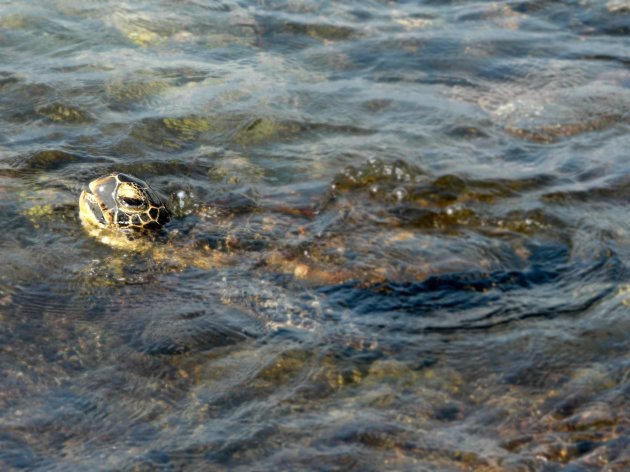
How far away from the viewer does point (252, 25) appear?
8.91m

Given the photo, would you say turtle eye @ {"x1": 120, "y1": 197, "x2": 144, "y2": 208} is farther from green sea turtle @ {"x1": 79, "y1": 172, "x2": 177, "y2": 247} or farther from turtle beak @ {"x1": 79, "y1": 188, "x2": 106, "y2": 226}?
turtle beak @ {"x1": 79, "y1": 188, "x2": 106, "y2": 226}

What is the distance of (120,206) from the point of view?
5.60 metres

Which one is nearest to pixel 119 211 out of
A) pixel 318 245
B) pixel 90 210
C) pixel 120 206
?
pixel 120 206

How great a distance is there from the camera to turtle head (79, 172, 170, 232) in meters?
5.59

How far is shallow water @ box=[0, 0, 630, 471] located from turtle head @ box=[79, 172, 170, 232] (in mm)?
154

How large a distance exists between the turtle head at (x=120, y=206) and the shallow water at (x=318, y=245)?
0.51 feet

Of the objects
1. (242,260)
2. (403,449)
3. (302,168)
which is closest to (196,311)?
(242,260)

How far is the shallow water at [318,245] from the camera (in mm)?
4031

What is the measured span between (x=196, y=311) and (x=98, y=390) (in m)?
0.83

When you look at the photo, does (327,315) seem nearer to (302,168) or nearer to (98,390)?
(98,390)

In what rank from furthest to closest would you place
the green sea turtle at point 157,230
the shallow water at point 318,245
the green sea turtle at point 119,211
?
the green sea turtle at point 119,211, the green sea turtle at point 157,230, the shallow water at point 318,245

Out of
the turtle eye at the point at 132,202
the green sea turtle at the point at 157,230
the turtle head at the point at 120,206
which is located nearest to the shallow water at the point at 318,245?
the green sea turtle at the point at 157,230

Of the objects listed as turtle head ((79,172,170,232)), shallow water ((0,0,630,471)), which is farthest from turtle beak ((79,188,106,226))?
shallow water ((0,0,630,471))

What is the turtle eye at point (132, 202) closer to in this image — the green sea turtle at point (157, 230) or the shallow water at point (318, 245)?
the green sea turtle at point (157, 230)
